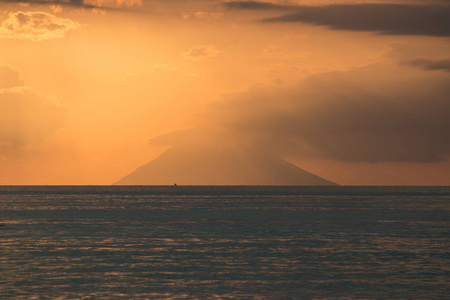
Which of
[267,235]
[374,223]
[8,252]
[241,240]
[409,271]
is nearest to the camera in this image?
[409,271]

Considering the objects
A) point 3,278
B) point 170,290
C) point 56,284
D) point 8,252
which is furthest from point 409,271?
point 8,252

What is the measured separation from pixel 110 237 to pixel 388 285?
3810cm

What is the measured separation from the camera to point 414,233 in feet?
240

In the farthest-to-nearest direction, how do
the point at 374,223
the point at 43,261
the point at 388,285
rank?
1. the point at 374,223
2. the point at 43,261
3. the point at 388,285

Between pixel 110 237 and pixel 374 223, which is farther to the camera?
pixel 374 223

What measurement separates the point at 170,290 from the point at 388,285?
45.2 feet

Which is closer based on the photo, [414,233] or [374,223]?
[414,233]

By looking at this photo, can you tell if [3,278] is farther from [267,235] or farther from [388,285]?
[267,235]

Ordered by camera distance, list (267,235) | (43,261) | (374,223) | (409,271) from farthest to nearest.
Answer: (374,223), (267,235), (43,261), (409,271)

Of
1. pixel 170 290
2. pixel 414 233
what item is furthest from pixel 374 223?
pixel 170 290

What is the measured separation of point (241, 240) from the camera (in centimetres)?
6384

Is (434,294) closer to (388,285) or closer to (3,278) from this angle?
(388,285)

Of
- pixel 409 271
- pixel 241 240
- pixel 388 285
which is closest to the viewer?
pixel 388 285

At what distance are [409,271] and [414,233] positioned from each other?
104 ft
